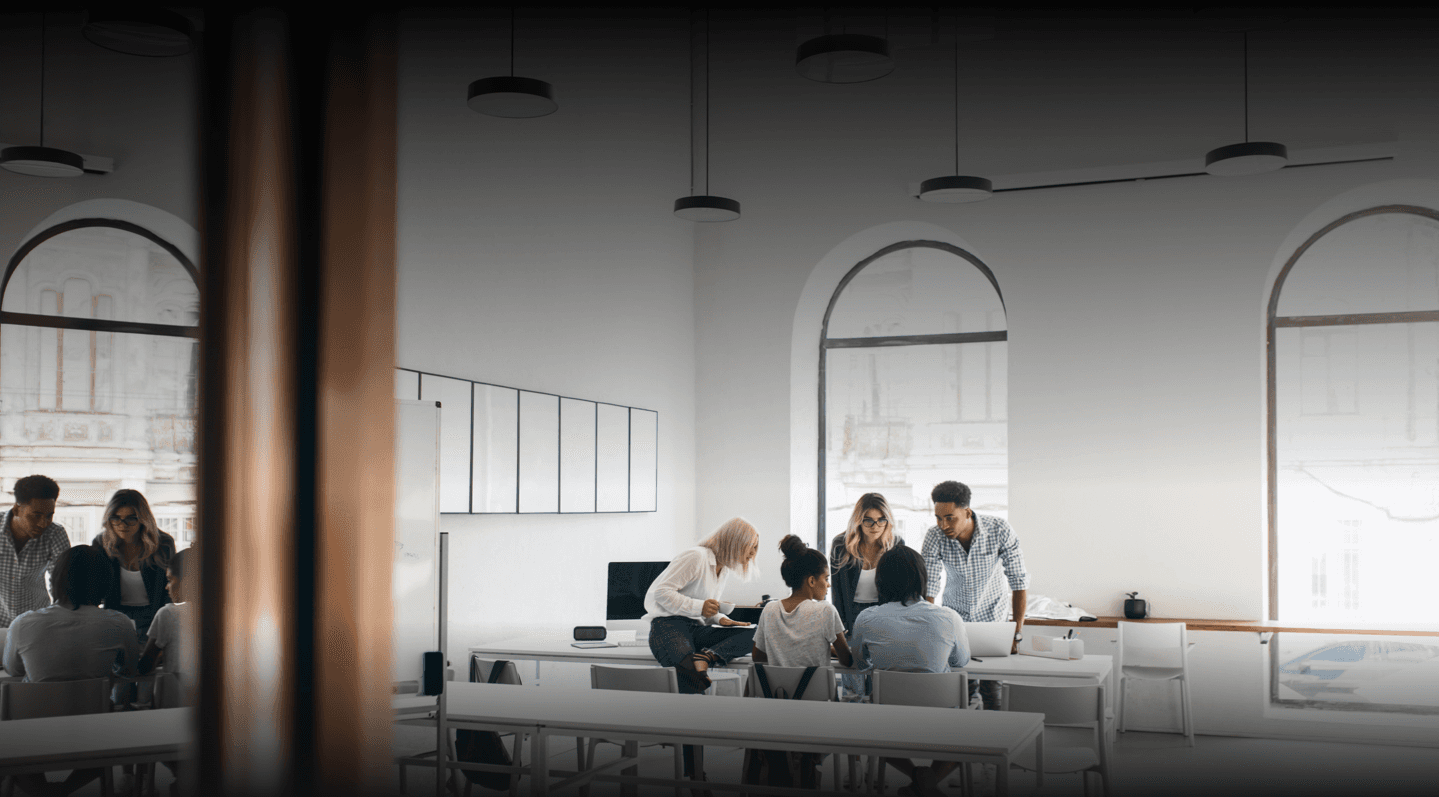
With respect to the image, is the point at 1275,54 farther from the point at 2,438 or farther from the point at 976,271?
the point at 2,438

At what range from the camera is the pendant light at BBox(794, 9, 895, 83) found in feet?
18.1

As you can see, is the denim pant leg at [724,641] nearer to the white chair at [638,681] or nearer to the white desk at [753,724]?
the white chair at [638,681]

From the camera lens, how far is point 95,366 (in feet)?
18.5

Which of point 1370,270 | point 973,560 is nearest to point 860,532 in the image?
point 973,560

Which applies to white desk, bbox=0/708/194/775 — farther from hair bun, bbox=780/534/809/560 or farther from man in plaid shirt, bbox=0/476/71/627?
hair bun, bbox=780/534/809/560

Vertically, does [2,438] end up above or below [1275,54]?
below

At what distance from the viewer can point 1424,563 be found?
730 cm

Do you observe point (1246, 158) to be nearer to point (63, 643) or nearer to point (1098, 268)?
point (1098, 268)

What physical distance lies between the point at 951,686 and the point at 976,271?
14.5 feet

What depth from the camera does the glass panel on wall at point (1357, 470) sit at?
7.32 meters

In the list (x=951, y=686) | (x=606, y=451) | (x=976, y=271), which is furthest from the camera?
(x=976, y=271)

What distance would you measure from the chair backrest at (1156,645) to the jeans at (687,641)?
289 centimetres

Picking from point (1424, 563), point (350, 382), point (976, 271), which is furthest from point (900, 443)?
point (350, 382)

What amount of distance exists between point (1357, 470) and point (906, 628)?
4.36 m
